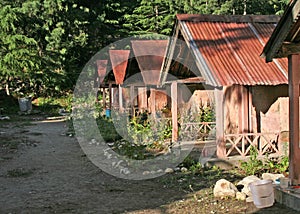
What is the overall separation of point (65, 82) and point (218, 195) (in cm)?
2966

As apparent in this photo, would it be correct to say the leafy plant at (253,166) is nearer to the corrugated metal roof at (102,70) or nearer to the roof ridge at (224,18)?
the roof ridge at (224,18)

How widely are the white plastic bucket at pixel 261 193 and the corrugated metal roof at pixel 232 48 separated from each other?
3.20m

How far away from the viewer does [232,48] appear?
35.1 ft

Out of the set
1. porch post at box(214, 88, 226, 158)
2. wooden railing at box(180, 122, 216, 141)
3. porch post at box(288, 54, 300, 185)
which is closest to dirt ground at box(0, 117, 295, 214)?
porch post at box(288, 54, 300, 185)

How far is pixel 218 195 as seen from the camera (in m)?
7.27

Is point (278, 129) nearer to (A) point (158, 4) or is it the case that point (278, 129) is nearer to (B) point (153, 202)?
(B) point (153, 202)

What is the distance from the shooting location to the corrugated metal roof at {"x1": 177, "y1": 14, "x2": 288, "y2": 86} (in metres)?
9.64

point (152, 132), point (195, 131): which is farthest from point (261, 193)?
point (152, 132)

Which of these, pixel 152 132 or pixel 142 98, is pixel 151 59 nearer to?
pixel 152 132

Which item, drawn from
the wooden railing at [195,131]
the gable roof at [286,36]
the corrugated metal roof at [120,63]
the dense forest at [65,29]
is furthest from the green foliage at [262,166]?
the dense forest at [65,29]

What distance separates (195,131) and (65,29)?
2698 cm

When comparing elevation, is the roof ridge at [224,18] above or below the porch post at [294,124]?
above

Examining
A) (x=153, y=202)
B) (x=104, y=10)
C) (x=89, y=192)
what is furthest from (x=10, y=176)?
(x=104, y=10)

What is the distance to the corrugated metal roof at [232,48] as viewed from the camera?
9.64 m
